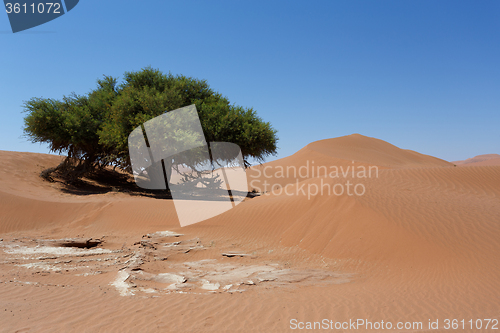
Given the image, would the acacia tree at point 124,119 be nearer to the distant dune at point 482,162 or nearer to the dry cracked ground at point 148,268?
the dry cracked ground at point 148,268

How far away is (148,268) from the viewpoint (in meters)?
5.85

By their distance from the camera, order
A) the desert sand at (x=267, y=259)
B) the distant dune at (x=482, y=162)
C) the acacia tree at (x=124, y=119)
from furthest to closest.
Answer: the distant dune at (x=482, y=162)
the acacia tree at (x=124, y=119)
the desert sand at (x=267, y=259)

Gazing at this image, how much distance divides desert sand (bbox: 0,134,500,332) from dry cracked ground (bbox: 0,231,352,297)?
3 cm

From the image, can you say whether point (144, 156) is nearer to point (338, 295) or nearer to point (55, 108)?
point (55, 108)

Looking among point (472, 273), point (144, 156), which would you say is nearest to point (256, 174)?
point (144, 156)

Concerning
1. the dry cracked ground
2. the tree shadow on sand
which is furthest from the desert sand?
the tree shadow on sand

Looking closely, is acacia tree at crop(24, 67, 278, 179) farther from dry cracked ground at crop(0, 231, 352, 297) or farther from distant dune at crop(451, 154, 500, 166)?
distant dune at crop(451, 154, 500, 166)

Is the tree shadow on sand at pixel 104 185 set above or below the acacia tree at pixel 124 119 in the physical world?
below

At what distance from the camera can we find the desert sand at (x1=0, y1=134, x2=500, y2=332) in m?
3.69

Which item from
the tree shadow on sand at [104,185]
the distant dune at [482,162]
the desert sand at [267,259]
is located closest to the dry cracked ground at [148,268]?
the desert sand at [267,259]

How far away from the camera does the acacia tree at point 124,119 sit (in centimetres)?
1602

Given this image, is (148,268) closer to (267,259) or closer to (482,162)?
(267,259)

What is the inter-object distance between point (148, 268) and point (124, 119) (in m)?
12.1

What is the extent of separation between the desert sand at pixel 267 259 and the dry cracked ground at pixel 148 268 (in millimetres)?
34
